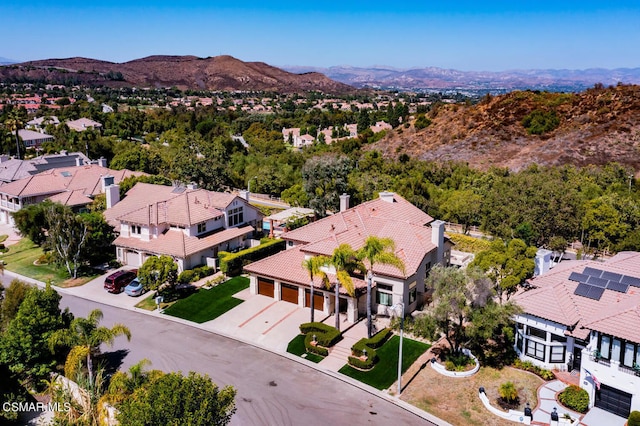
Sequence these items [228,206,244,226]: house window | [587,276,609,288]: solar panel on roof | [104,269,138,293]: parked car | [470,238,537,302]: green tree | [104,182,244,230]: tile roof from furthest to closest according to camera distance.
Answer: [228,206,244,226]: house window < [104,182,244,230]: tile roof < [104,269,138,293]: parked car < [470,238,537,302]: green tree < [587,276,609,288]: solar panel on roof

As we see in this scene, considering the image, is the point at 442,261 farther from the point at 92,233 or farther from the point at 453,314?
the point at 92,233

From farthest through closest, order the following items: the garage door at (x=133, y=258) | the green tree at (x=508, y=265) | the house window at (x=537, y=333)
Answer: the garage door at (x=133, y=258) < the green tree at (x=508, y=265) < the house window at (x=537, y=333)

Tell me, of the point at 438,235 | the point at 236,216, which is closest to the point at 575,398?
the point at 438,235

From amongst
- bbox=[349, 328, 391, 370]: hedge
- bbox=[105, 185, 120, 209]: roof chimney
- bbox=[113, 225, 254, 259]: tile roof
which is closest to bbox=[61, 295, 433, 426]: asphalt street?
bbox=[349, 328, 391, 370]: hedge

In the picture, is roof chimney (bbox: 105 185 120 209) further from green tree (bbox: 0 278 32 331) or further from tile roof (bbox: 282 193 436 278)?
green tree (bbox: 0 278 32 331)

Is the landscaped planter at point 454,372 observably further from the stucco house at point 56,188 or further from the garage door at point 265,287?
the stucco house at point 56,188

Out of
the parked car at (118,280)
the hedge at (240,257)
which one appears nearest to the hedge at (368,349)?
the hedge at (240,257)

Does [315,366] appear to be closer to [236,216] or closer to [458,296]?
[458,296]
